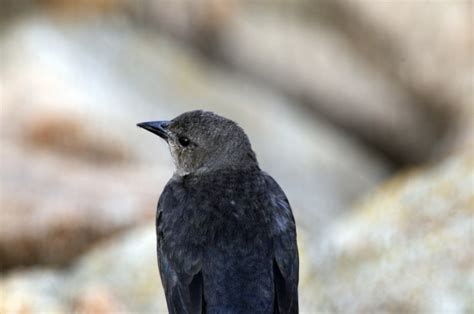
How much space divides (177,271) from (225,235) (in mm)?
442

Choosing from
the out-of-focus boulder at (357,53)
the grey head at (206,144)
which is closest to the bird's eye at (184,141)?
the grey head at (206,144)

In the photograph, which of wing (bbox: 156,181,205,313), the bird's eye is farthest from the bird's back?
the bird's eye

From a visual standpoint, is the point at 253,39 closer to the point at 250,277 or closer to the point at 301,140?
the point at 301,140

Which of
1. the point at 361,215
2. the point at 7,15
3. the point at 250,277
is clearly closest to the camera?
the point at 250,277

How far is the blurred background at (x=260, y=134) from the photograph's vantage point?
34.4ft

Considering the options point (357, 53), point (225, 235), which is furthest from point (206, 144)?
point (357, 53)

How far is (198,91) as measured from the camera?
16.9 metres

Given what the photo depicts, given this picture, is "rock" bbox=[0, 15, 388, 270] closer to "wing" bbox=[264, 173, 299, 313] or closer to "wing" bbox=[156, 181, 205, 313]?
"wing" bbox=[156, 181, 205, 313]

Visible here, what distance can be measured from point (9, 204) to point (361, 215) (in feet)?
12.9

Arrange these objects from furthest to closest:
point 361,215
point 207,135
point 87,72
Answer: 1. point 87,72
2. point 361,215
3. point 207,135

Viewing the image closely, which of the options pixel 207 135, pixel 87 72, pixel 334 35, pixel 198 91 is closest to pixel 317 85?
pixel 334 35

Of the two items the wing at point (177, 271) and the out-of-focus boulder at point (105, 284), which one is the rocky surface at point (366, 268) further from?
the wing at point (177, 271)

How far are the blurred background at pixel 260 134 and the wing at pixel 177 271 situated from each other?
1.48 meters

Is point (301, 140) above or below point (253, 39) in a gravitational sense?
below
